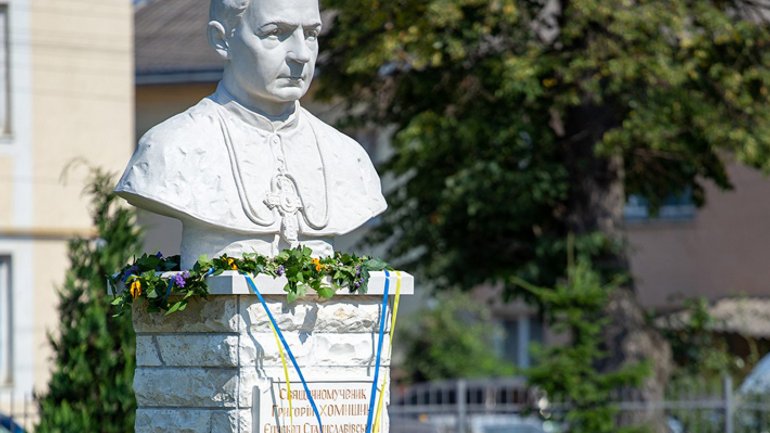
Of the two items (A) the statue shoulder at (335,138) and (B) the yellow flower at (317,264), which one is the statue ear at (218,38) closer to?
(A) the statue shoulder at (335,138)

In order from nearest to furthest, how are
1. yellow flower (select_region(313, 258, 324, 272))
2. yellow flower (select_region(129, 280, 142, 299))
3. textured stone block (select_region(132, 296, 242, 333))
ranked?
1. textured stone block (select_region(132, 296, 242, 333))
2. yellow flower (select_region(313, 258, 324, 272))
3. yellow flower (select_region(129, 280, 142, 299))

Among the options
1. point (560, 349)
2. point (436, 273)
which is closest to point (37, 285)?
point (436, 273)

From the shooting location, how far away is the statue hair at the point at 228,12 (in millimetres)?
7644

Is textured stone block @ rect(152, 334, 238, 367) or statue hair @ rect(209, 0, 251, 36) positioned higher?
statue hair @ rect(209, 0, 251, 36)

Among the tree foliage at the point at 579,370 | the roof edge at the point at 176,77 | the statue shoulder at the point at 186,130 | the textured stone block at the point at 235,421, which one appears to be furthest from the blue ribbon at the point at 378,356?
the roof edge at the point at 176,77

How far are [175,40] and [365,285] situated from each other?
2339 cm

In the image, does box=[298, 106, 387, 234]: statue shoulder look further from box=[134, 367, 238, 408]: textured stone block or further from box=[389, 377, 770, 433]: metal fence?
box=[389, 377, 770, 433]: metal fence

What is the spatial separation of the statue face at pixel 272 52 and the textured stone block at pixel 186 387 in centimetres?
128

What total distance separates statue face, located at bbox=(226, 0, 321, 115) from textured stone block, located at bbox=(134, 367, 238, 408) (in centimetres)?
128

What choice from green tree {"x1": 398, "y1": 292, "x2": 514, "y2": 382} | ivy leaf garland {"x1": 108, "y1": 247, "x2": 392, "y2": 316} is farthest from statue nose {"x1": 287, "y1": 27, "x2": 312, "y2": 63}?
green tree {"x1": 398, "y1": 292, "x2": 514, "y2": 382}

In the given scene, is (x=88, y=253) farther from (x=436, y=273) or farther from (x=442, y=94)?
(x=436, y=273)

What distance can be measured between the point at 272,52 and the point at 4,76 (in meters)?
13.4

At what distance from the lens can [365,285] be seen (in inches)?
303

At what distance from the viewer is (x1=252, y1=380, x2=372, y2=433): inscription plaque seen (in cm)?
745
